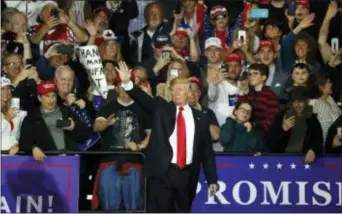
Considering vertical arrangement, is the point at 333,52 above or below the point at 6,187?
above

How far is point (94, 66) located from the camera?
35.6 ft

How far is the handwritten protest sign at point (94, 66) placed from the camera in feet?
35.1

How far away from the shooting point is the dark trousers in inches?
358

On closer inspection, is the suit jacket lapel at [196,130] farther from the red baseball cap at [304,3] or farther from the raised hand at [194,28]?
the red baseball cap at [304,3]

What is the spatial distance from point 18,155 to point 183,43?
8.93 feet

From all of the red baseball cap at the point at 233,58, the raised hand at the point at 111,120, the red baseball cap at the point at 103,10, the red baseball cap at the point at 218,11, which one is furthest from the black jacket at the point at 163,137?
the red baseball cap at the point at 103,10

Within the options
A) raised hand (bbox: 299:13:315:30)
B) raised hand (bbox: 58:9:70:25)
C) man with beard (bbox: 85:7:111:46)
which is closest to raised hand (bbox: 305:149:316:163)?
raised hand (bbox: 299:13:315:30)

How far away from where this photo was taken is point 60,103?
1039 centimetres

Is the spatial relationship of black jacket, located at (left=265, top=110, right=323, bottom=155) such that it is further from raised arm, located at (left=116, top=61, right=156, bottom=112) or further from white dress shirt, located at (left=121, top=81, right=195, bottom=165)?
raised arm, located at (left=116, top=61, right=156, bottom=112)

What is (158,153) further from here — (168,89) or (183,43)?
(183,43)

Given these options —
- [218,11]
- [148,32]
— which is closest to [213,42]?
[218,11]

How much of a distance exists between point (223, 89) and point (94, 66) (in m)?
1.69

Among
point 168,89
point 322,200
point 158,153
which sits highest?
point 168,89

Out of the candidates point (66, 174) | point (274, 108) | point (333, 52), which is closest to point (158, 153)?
point (66, 174)
